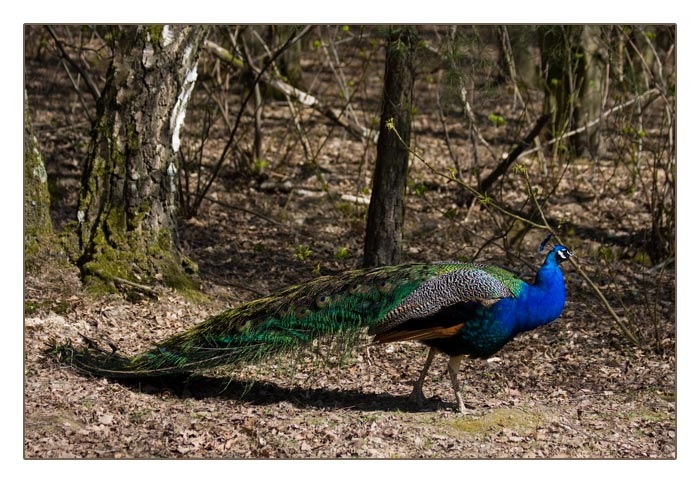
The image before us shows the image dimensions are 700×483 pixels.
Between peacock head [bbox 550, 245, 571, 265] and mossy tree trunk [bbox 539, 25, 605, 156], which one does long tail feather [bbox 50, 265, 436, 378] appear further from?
mossy tree trunk [bbox 539, 25, 605, 156]

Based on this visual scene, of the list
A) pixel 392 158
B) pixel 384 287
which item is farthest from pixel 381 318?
pixel 392 158

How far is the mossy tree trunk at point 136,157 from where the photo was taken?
294 inches

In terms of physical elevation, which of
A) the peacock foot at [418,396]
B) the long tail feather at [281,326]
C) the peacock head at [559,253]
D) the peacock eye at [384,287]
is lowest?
the peacock foot at [418,396]

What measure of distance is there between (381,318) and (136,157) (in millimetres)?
2787

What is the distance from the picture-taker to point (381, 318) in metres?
6.13

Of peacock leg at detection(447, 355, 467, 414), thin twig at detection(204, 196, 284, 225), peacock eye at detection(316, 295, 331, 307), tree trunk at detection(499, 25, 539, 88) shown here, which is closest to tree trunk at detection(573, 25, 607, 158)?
tree trunk at detection(499, 25, 539, 88)

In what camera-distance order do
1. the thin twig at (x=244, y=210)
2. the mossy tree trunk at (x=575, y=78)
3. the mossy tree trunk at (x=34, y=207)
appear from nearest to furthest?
the mossy tree trunk at (x=34, y=207)
the thin twig at (x=244, y=210)
the mossy tree trunk at (x=575, y=78)

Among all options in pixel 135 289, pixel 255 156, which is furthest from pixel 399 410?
pixel 255 156

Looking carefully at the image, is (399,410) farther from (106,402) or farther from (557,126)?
(557,126)

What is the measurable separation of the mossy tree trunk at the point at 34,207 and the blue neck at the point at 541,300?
160 inches

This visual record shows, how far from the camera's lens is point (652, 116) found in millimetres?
14562

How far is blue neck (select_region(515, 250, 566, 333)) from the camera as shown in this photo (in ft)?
19.8

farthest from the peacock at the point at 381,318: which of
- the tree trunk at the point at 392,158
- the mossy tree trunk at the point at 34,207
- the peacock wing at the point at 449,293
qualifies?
the tree trunk at the point at 392,158

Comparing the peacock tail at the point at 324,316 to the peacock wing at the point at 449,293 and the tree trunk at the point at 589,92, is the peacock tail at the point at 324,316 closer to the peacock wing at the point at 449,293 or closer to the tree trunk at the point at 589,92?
the peacock wing at the point at 449,293
